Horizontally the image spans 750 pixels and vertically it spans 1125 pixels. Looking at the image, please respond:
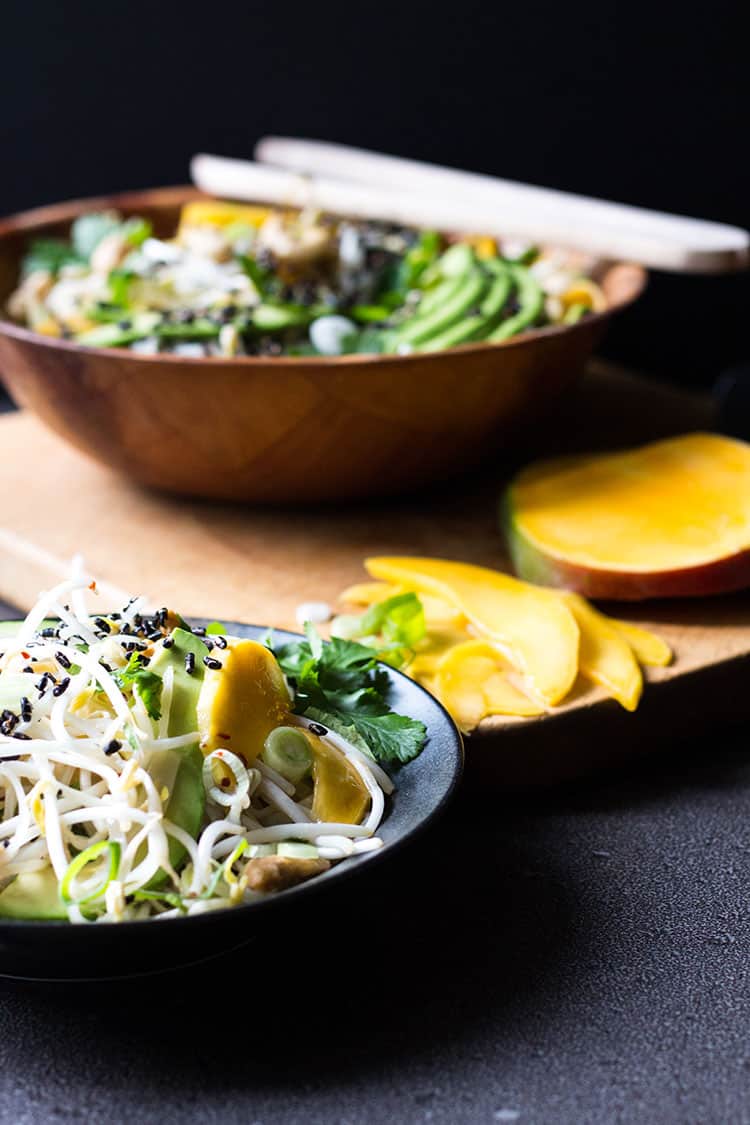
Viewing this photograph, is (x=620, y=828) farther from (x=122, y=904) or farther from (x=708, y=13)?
(x=708, y=13)

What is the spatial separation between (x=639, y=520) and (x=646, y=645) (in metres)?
0.29

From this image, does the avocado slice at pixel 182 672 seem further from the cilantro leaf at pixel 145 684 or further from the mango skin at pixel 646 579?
the mango skin at pixel 646 579

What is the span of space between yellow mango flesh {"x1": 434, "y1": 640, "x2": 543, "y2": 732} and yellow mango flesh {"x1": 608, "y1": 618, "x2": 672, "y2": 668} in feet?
0.70

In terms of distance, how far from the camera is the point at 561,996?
5.29 ft

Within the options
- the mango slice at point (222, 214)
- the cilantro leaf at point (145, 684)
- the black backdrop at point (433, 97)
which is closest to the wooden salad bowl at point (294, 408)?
the mango slice at point (222, 214)

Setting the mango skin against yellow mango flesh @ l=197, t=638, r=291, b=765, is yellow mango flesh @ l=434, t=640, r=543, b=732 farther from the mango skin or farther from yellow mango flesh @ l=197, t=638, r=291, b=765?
yellow mango flesh @ l=197, t=638, r=291, b=765

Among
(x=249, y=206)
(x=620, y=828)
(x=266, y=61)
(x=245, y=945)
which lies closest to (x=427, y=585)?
(x=620, y=828)

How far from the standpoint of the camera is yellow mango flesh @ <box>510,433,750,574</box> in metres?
2.28

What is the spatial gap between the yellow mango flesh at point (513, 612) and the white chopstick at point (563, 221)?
2.45 feet

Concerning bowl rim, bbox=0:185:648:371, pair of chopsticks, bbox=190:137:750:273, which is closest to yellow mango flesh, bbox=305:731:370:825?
bowl rim, bbox=0:185:648:371

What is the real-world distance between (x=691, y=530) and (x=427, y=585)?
1.49ft

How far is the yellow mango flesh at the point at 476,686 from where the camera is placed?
1.98 metres

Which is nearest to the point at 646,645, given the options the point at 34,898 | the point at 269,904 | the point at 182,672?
the point at 182,672

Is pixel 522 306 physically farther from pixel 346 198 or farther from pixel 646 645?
pixel 646 645
